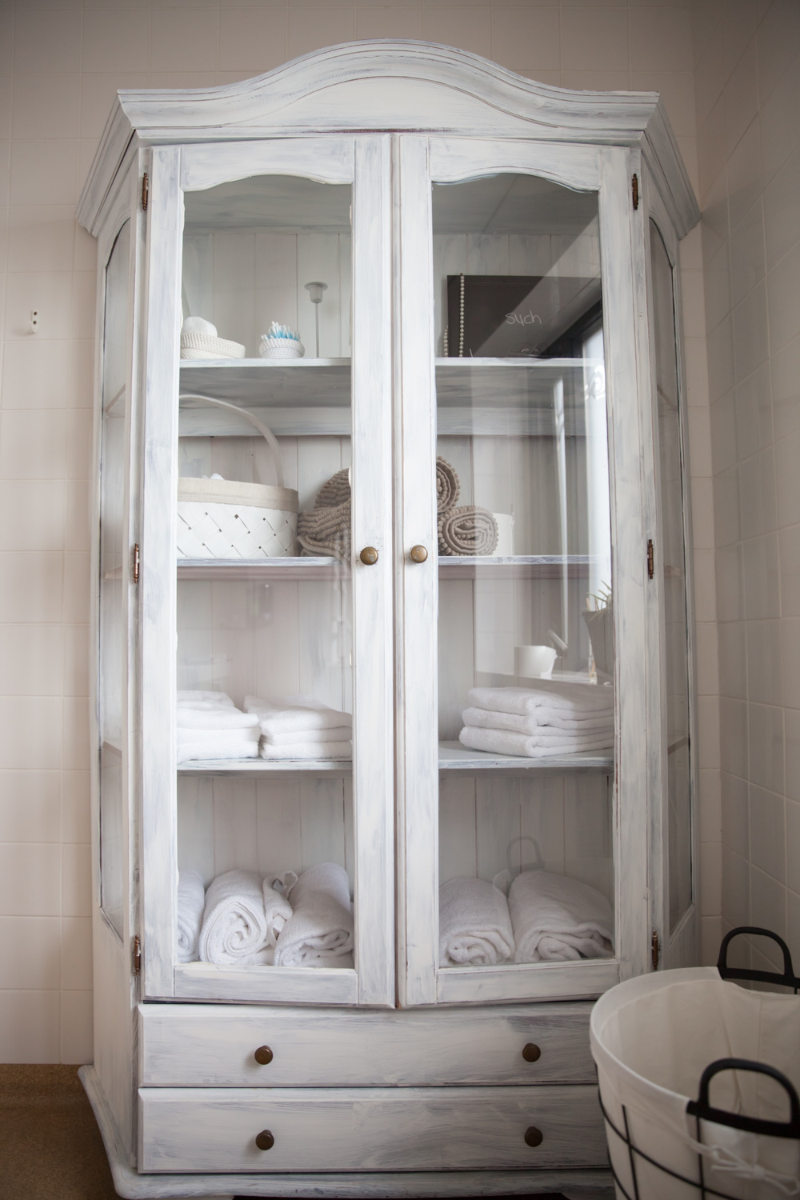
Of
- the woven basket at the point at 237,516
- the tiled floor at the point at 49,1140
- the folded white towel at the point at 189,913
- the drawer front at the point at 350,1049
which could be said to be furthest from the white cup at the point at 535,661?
the tiled floor at the point at 49,1140

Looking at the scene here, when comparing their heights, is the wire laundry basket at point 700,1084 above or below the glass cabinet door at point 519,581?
below

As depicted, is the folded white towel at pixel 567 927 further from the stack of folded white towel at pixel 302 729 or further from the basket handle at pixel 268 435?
the basket handle at pixel 268 435

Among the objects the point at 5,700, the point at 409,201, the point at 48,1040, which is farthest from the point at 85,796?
the point at 409,201

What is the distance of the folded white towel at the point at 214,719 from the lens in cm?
132

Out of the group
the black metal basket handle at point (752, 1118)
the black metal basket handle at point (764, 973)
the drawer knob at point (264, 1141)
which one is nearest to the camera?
the black metal basket handle at point (752, 1118)

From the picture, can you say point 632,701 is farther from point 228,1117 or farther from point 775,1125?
point 228,1117

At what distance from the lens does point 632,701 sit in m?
1.29

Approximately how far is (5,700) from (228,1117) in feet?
3.31

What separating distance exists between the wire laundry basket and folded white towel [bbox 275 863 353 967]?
0.46 m

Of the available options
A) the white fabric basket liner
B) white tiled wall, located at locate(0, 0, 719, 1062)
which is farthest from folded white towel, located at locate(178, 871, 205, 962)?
the white fabric basket liner

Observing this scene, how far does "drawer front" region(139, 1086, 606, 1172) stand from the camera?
4.12 ft

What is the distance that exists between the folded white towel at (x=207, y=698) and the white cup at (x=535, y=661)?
0.54m

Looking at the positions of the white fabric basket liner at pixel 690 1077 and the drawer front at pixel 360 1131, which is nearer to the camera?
the white fabric basket liner at pixel 690 1077

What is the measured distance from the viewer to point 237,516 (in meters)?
1.36
